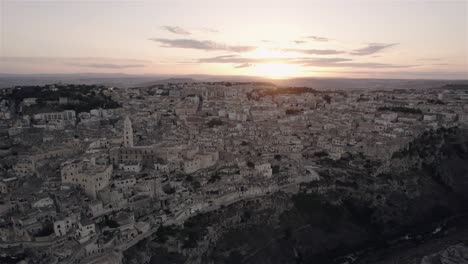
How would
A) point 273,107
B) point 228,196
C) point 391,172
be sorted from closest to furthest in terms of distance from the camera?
point 228,196 < point 391,172 < point 273,107

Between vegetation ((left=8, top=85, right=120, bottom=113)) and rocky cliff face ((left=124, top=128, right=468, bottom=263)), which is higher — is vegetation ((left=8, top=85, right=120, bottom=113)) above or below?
above

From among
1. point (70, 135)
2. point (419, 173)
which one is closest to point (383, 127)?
point (419, 173)

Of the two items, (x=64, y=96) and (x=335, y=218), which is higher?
(x=64, y=96)

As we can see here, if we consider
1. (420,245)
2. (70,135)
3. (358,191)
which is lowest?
(420,245)

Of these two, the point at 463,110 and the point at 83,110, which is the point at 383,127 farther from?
the point at 83,110

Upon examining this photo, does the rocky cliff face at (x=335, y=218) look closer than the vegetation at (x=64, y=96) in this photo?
Yes

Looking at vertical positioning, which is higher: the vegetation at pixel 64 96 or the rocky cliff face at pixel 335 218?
the vegetation at pixel 64 96

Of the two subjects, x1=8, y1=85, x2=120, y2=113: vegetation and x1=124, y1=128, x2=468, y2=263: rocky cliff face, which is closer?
x1=124, y1=128, x2=468, y2=263: rocky cliff face

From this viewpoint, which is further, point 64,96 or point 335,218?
point 64,96
